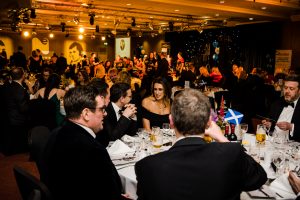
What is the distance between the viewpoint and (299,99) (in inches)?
141

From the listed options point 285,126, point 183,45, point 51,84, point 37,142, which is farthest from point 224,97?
point 183,45

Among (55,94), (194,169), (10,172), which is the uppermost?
(194,169)

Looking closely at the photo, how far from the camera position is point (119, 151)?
8.75ft

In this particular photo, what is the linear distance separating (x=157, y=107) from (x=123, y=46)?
1919 cm

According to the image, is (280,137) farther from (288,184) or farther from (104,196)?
(104,196)

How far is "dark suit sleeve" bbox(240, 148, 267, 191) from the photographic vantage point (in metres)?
1.44

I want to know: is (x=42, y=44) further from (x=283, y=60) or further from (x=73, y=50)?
(x=283, y=60)

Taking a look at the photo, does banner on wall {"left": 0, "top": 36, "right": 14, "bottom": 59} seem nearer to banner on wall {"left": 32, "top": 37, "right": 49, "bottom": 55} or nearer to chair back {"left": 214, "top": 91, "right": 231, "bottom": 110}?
banner on wall {"left": 32, "top": 37, "right": 49, "bottom": 55}

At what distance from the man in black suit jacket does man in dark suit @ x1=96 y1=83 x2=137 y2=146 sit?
1.61 metres

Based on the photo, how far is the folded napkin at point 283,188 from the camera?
188cm

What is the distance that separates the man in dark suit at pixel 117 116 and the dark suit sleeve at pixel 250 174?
172cm

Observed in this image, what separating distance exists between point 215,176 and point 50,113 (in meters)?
3.91

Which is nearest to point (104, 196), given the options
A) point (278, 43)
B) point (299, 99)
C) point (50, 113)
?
point (299, 99)

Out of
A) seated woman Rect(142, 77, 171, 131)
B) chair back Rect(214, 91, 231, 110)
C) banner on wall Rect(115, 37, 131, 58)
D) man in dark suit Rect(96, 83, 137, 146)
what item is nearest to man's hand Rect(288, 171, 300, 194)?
man in dark suit Rect(96, 83, 137, 146)
